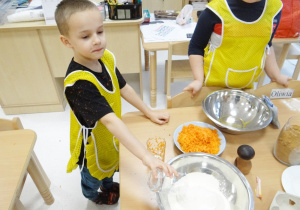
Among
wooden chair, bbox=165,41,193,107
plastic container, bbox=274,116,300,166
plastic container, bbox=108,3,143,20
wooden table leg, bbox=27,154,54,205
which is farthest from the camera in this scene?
plastic container, bbox=108,3,143,20

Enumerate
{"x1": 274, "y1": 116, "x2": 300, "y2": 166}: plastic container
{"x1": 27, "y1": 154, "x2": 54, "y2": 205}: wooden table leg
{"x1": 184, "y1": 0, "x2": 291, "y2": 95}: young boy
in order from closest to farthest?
{"x1": 274, "y1": 116, "x2": 300, "y2": 166}: plastic container
{"x1": 184, "y1": 0, "x2": 291, "y2": 95}: young boy
{"x1": 27, "y1": 154, "x2": 54, "y2": 205}: wooden table leg

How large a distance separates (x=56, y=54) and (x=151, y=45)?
32.8 inches

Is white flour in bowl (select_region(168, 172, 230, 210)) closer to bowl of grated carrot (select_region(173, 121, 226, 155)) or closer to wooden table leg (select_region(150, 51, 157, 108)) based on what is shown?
bowl of grated carrot (select_region(173, 121, 226, 155))

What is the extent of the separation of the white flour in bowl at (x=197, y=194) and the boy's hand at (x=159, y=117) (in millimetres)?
300

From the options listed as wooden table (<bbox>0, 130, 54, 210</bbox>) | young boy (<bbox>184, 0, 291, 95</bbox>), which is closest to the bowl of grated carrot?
young boy (<bbox>184, 0, 291, 95</bbox>)

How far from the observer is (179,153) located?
2.72 ft

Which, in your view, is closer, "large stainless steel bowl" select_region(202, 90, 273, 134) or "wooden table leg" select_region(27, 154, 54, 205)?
"large stainless steel bowl" select_region(202, 90, 273, 134)

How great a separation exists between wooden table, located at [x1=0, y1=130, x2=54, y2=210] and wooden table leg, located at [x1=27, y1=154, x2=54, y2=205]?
0.78 ft

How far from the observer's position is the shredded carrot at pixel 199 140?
810mm

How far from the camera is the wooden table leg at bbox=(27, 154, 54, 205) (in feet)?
3.86

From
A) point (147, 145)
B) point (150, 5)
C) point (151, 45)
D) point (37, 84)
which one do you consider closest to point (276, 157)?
point (147, 145)

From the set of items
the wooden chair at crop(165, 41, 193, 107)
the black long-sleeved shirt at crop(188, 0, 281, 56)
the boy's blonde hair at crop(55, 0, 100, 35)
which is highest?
the boy's blonde hair at crop(55, 0, 100, 35)

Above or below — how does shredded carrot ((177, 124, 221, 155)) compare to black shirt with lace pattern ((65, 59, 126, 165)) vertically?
below

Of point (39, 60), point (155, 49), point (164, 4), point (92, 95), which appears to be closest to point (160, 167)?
point (92, 95)
